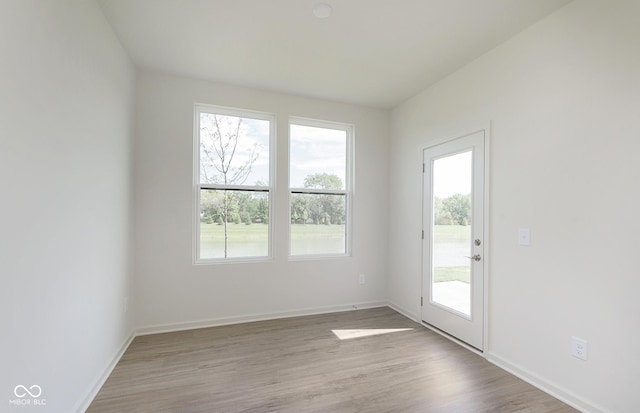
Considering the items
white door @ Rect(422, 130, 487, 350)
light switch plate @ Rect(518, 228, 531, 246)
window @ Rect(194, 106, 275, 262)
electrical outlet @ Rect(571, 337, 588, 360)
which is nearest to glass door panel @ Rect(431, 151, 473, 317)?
white door @ Rect(422, 130, 487, 350)

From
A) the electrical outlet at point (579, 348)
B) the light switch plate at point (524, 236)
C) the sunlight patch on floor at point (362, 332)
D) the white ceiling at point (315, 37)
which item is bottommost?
the sunlight patch on floor at point (362, 332)

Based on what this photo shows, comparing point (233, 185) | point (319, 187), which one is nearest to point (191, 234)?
point (233, 185)

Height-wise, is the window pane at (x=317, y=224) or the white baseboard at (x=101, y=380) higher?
the window pane at (x=317, y=224)

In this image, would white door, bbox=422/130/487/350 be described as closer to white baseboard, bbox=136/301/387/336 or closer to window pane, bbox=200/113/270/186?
white baseboard, bbox=136/301/387/336

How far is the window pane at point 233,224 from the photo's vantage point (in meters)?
3.49

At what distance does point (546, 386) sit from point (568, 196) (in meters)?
1.45

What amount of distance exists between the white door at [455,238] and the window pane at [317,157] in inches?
46.5

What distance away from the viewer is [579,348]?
204 cm

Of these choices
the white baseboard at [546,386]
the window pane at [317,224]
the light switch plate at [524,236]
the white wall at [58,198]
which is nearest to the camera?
the white wall at [58,198]

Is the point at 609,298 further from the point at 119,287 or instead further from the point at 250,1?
the point at 119,287

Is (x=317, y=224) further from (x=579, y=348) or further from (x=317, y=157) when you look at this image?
(x=579, y=348)

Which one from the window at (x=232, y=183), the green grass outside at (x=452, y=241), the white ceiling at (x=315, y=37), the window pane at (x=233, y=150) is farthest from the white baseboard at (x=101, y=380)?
the green grass outside at (x=452, y=241)

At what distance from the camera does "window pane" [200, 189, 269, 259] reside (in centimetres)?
349

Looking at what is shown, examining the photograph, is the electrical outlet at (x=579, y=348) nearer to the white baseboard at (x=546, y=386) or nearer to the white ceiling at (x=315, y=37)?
the white baseboard at (x=546, y=386)
